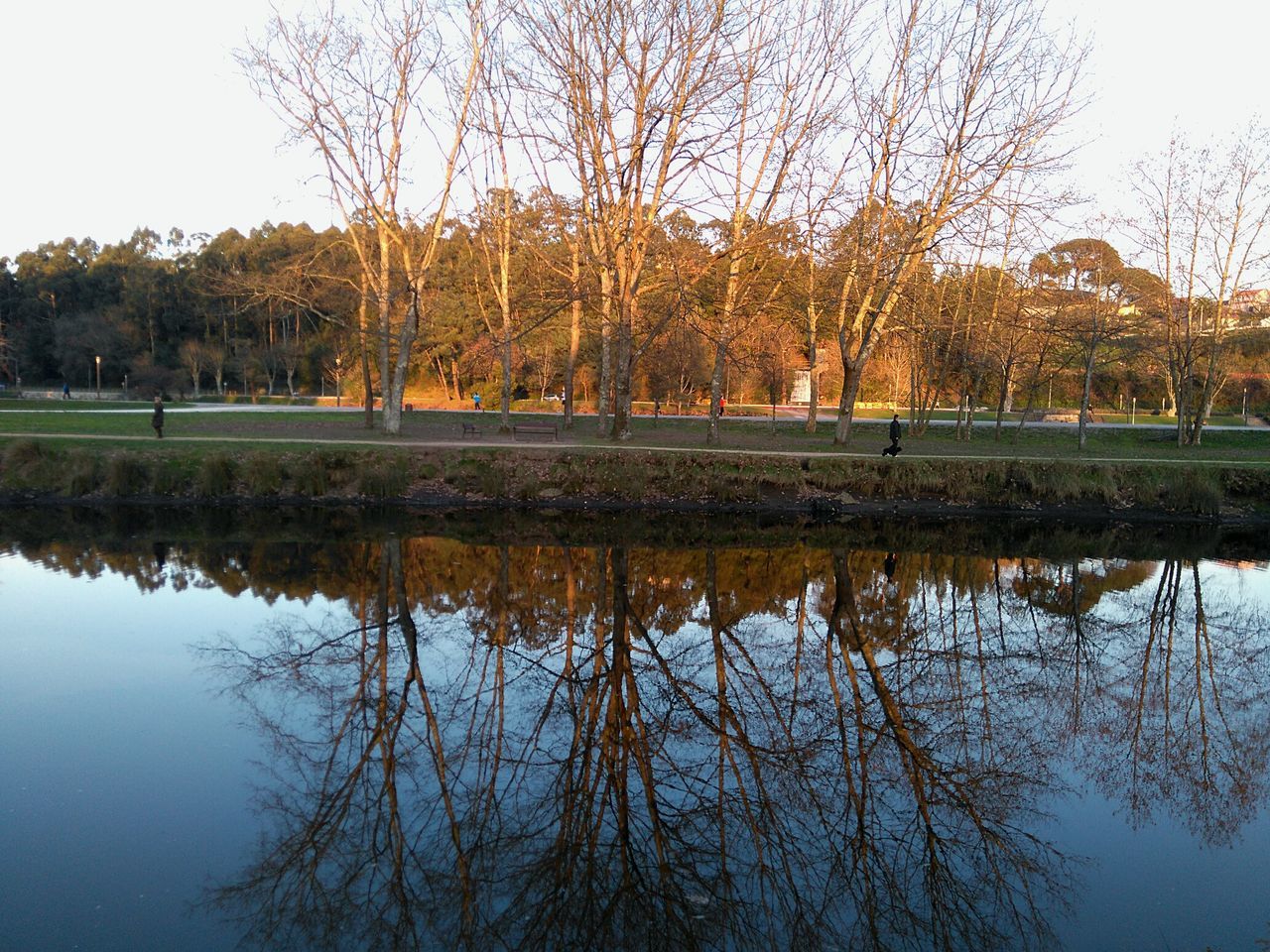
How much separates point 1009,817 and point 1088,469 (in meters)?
19.3

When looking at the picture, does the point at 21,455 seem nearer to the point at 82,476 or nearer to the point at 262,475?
the point at 82,476

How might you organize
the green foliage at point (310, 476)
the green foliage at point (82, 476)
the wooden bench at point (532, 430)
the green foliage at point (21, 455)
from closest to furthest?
the green foliage at point (82, 476)
the green foliage at point (21, 455)
the green foliage at point (310, 476)
the wooden bench at point (532, 430)

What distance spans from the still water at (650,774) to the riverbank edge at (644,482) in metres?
7.56

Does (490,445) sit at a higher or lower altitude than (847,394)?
lower

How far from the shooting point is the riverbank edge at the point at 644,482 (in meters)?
20.6

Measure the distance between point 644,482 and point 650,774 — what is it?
49.1ft

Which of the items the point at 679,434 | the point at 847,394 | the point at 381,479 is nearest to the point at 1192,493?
the point at 847,394

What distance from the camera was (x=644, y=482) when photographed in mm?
21797

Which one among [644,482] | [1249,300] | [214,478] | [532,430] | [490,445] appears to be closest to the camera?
[214,478]

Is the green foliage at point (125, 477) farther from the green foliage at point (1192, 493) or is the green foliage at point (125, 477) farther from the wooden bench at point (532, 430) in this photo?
the green foliage at point (1192, 493)

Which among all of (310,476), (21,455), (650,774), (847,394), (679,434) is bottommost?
(650,774)

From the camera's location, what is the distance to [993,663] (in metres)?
10.2

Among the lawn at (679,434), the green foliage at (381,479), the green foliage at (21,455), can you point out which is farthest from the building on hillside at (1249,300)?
the green foliage at (21,455)

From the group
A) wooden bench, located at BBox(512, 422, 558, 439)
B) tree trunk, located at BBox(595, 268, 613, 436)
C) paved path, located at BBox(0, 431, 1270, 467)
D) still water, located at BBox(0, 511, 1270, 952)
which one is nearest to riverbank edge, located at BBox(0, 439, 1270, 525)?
paved path, located at BBox(0, 431, 1270, 467)
